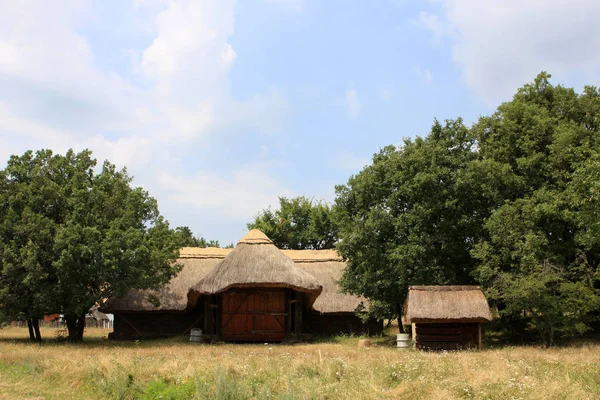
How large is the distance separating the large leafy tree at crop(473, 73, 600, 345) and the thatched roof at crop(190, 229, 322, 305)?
7509 mm

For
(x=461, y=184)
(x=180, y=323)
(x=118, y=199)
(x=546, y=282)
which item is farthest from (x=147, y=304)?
(x=546, y=282)

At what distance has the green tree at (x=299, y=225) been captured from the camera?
48.0m

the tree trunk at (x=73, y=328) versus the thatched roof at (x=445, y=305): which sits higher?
the thatched roof at (x=445, y=305)

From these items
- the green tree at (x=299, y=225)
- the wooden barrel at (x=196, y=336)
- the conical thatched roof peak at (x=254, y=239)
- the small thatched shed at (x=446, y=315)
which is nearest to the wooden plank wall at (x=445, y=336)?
the small thatched shed at (x=446, y=315)

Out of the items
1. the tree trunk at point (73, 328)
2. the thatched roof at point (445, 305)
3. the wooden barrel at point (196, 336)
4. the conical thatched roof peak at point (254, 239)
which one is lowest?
the wooden barrel at point (196, 336)

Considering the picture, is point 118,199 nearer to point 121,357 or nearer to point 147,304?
point 147,304

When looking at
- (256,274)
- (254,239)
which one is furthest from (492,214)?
(254,239)

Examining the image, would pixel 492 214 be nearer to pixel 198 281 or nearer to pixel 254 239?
pixel 254 239

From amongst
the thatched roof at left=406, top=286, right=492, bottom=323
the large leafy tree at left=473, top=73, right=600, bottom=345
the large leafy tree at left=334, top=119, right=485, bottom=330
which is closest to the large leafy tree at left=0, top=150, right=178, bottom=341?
the large leafy tree at left=334, top=119, right=485, bottom=330

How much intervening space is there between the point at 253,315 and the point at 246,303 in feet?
2.06

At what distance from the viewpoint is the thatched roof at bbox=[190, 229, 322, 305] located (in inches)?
995

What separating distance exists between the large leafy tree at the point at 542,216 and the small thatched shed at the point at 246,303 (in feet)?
26.5

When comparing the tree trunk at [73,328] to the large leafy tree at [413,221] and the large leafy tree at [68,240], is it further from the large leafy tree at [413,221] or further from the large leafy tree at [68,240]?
the large leafy tree at [413,221]

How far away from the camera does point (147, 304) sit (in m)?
28.5
